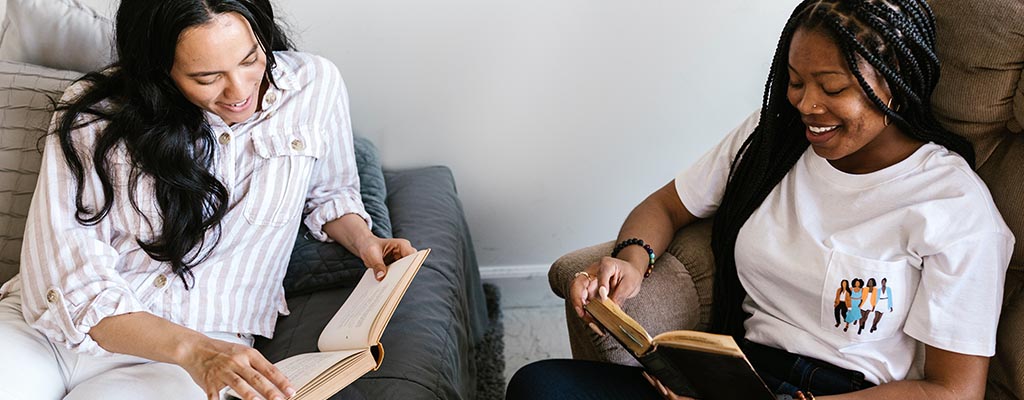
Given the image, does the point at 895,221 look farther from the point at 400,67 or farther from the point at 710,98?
the point at 400,67

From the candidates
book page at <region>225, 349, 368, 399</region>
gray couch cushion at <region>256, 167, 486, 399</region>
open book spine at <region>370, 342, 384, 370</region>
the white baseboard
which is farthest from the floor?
book page at <region>225, 349, 368, 399</region>

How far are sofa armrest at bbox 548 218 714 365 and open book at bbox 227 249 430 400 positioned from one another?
1.01 feet


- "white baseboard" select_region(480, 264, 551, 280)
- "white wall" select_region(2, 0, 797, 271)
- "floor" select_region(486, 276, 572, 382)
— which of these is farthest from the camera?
"white baseboard" select_region(480, 264, 551, 280)

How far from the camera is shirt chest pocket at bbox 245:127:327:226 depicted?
4.54ft

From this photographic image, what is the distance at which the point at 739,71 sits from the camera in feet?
6.36

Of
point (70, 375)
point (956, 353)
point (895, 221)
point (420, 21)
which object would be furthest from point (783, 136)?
point (70, 375)

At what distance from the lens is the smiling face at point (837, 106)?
3.65 ft

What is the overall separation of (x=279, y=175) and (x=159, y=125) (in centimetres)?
21

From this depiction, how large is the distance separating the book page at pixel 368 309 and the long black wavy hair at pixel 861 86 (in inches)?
20.5

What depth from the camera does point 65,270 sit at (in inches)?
48.1

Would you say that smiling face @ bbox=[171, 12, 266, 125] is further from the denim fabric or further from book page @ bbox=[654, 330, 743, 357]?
the denim fabric

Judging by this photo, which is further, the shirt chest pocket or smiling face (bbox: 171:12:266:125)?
the shirt chest pocket

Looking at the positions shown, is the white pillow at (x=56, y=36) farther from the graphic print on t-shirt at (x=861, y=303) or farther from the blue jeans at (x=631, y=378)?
the graphic print on t-shirt at (x=861, y=303)

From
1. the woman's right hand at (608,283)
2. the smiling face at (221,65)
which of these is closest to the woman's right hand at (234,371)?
the smiling face at (221,65)
